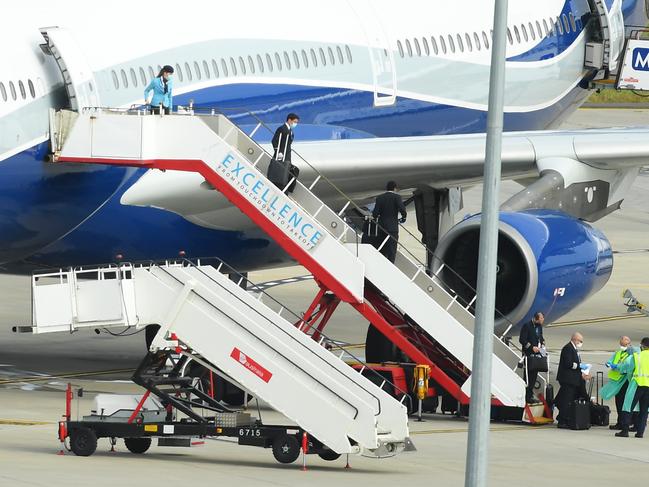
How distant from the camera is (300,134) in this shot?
2342 cm

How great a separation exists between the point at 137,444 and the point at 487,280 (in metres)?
5.90

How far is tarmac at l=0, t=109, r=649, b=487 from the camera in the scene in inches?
633

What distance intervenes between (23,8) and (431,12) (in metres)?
8.19

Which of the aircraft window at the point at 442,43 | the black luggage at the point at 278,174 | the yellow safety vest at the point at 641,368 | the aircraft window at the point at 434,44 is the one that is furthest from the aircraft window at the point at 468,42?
the yellow safety vest at the point at 641,368

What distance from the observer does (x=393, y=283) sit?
1978cm

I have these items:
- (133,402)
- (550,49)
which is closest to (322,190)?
(133,402)

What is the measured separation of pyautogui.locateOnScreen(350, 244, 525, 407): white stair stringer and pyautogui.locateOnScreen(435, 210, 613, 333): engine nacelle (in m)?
2.19

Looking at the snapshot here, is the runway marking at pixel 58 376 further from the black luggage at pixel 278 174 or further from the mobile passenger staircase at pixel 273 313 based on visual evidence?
the black luggage at pixel 278 174

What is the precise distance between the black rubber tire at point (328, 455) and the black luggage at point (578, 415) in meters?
4.11

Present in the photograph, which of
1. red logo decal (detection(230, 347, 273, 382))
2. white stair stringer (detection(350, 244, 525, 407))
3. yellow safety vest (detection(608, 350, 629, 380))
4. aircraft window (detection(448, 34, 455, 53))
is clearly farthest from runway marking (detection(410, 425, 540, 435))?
aircraft window (detection(448, 34, 455, 53))

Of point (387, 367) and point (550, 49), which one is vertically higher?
point (550, 49)

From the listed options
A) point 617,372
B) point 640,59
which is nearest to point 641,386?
point 617,372

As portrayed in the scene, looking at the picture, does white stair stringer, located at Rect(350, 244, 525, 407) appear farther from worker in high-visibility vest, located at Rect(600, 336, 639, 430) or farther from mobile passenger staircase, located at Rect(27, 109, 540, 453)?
worker in high-visibility vest, located at Rect(600, 336, 639, 430)

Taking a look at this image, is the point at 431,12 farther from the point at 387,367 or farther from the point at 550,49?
the point at 387,367
